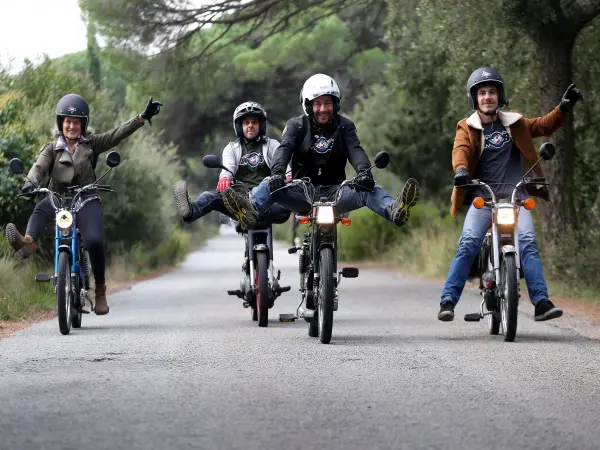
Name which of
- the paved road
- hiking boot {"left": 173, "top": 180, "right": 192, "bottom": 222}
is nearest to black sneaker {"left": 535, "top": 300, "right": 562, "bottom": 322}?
the paved road

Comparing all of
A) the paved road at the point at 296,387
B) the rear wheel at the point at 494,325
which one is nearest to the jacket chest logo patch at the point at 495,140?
the rear wheel at the point at 494,325

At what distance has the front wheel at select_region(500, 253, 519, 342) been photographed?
32.6 feet

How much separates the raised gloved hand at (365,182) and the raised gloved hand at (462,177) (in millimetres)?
684

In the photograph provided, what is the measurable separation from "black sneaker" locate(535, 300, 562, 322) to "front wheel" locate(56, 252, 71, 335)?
13.3 feet

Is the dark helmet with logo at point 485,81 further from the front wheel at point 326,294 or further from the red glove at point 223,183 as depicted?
the red glove at point 223,183

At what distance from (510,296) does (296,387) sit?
294 cm

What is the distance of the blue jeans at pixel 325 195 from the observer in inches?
409

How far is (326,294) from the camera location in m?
9.80

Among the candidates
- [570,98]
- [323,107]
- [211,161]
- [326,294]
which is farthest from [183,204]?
[570,98]

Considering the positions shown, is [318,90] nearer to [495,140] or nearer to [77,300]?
[495,140]

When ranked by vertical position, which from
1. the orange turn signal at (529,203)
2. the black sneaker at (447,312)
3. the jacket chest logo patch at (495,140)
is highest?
the jacket chest logo patch at (495,140)

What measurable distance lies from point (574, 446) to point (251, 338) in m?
5.15

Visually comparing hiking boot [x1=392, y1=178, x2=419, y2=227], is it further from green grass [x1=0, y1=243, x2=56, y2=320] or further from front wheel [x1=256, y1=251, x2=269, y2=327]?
green grass [x1=0, y1=243, x2=56, y2=320]

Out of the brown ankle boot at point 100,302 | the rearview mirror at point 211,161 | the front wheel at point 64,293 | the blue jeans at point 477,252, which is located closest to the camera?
the blue jeans at point 477,252
